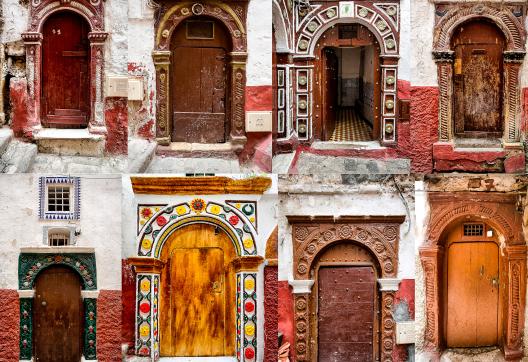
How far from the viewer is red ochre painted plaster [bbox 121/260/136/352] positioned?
348 inches

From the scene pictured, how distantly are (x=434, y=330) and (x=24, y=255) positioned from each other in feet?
13.2

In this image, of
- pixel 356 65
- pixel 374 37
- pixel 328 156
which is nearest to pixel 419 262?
pixel 328 156

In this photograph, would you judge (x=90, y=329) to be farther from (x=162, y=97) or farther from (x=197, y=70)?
(x=197, y=70)

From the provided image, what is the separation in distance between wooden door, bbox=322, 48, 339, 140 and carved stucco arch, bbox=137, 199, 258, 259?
1.43m

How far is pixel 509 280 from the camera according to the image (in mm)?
8812

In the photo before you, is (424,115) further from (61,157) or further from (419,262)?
(61,157)

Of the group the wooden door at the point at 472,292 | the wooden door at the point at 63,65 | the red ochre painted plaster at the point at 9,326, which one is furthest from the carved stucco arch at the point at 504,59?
the red ochre painted plaster at the point at 9,326

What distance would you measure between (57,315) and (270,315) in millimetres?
2145

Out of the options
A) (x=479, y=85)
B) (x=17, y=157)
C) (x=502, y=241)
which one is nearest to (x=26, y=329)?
(x=17, y=157)

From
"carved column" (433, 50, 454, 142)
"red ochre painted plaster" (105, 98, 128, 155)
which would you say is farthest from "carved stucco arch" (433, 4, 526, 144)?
"red ochre painted plaster" (105, 98, 128, 155)

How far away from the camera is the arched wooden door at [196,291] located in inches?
348

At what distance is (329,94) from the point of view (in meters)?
10.2

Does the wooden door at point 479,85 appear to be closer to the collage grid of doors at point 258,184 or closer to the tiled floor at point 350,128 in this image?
the collage grid of doors at point 258,184

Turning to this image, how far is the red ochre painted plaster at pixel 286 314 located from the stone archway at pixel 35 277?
1830 millimetres
